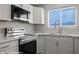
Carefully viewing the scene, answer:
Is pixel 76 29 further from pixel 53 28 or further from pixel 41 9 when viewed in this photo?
pixel 41 9

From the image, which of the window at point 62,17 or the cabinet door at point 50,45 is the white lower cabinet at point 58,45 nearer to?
the cabinet door at point 50,45

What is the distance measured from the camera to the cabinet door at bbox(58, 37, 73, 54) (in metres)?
2.13

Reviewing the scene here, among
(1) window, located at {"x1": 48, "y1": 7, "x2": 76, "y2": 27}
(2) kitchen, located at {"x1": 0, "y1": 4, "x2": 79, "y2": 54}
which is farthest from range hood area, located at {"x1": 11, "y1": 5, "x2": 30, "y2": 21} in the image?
(1) window, located at {"x1": 48, "y1": 7, "x2": 76, "y2": 27}

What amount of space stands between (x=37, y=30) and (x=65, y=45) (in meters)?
1.03

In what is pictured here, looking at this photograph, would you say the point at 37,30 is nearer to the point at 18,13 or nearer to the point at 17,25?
the point at 17,25

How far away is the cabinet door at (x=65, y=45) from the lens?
7.00ft

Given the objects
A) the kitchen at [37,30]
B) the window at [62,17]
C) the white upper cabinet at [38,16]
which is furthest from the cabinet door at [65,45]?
the white upper cabinet at [38,16]

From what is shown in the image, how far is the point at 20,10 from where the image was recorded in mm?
2113

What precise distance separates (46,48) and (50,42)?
0.19 meters

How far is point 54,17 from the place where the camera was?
2.91 meters

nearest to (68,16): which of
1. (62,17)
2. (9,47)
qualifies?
(62,17)

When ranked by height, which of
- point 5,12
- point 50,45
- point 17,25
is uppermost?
point 5,12
